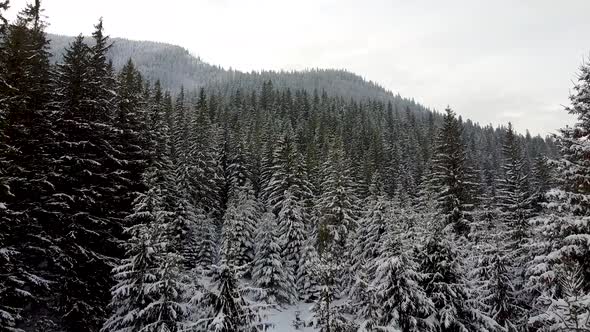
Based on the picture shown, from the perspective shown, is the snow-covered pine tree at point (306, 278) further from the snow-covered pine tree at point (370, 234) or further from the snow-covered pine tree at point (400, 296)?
the snow-covered pine tree at point (400, 296)

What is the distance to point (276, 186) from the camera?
4759 cm

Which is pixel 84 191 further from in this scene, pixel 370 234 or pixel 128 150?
pixel 370 234

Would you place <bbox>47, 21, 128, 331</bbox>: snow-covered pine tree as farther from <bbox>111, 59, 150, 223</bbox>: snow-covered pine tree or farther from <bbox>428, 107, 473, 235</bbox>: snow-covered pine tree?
<bbox>428, 107, 473, 235</bbox>: snow-covered pine tree

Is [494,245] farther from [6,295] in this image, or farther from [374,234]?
[6,295]

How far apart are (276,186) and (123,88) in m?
23.3

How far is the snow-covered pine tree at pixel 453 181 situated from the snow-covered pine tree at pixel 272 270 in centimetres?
1454

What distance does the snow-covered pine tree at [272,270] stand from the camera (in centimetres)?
3550

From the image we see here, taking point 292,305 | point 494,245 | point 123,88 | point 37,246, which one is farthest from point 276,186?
point 37,246

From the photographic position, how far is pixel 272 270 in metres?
35.7

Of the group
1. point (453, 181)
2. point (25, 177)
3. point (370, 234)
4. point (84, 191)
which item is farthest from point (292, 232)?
point (25, 177)

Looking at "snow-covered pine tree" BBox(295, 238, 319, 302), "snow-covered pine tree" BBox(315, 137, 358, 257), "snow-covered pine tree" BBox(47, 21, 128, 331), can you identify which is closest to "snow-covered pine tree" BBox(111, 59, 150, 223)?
"snow-covered pine tree" BBox(47, 21, 128, 331)

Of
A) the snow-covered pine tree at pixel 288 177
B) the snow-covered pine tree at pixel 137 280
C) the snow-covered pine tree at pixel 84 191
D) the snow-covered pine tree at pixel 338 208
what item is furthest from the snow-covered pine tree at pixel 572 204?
the snow-covered pine tree at pixel 288 177

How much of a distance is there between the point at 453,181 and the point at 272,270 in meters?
16.6

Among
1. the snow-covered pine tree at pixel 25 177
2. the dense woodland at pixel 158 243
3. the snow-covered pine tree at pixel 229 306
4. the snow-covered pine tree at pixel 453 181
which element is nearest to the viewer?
the snow-covered pine tree at pixel 229 306
